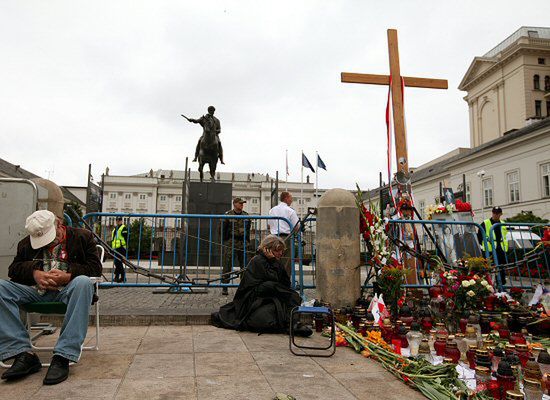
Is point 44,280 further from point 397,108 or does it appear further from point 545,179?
point 545,179

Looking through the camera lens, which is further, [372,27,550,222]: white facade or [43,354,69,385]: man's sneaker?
[372,27,550,222]: white facade

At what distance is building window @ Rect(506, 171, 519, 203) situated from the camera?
1385 inches

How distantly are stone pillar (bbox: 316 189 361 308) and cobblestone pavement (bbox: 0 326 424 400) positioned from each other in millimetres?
1402

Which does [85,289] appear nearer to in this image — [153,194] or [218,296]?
[218,296]

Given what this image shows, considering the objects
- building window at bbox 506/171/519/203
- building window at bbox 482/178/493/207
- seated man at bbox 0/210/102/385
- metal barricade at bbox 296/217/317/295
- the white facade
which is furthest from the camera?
Answer: building window at bbox 482/178/493/207

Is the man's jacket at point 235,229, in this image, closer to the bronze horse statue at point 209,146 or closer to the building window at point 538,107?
the bronze horse statue at point 209,146

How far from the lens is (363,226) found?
20.4 feet

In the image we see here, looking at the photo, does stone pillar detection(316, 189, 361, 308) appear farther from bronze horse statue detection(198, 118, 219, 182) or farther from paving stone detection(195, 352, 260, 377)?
bronze horse statue detection(198, 118, 219, 182)

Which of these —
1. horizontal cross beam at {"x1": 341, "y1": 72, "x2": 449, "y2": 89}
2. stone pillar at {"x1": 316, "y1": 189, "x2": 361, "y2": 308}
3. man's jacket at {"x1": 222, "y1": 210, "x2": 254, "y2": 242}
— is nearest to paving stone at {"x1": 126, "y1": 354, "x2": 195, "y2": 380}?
stone pillar at {"x1": 316, "y1": 189, "x2": 361, "y2": 308}

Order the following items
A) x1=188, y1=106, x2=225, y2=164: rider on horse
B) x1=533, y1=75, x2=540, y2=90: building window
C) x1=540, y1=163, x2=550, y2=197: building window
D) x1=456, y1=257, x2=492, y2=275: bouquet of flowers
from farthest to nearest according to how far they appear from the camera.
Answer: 1. x1=533, y1=75, x2=540, y2=90: building window
2. x1=540, y1=163, x2=550, y2=197: building window
3. x1=188, y1=106, x2=225, y2=164: rider on horse
4. x1=456, y1=257, x2=492, y2=275: bouquet of flowers

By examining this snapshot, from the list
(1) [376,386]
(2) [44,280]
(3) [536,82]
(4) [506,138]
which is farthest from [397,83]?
(3) [536,82]

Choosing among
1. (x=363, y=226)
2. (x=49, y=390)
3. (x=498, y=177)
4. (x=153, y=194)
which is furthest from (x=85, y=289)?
(x=153, y=194)

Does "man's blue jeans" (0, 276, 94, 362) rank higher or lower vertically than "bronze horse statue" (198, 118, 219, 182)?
lower

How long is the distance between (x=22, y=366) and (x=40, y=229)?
3.72 feet
